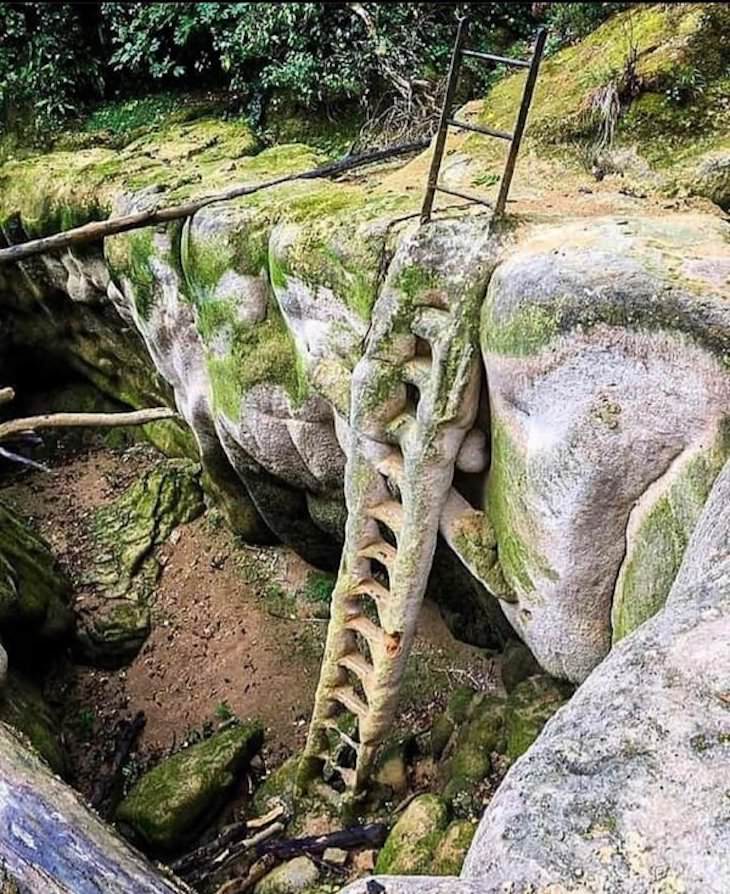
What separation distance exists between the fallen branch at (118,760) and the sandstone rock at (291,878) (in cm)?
229

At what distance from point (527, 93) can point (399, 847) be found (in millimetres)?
5612

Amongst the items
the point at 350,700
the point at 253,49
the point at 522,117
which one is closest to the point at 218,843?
the point at 350,700

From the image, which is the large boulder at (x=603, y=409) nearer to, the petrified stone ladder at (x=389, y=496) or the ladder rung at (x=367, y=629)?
the petrified stone ladder at (x=389, y=496)

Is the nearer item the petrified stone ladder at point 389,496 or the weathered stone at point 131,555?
the petrified stone ladder at point 389,496

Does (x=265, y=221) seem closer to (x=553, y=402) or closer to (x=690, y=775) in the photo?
(x=553, y=402)

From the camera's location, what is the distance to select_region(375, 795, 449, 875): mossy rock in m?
7.01

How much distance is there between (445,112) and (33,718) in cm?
742

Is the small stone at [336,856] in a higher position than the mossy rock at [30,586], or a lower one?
lower

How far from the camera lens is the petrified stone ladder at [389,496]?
646cm

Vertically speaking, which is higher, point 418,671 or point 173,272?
point 173,272

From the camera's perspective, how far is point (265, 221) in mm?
8477

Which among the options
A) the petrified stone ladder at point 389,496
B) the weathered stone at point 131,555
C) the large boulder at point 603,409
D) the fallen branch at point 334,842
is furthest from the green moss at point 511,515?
the weathered stone at point 131,555

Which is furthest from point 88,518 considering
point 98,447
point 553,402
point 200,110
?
point 553,402

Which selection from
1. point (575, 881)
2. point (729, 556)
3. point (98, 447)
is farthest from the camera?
point (98, 447)
